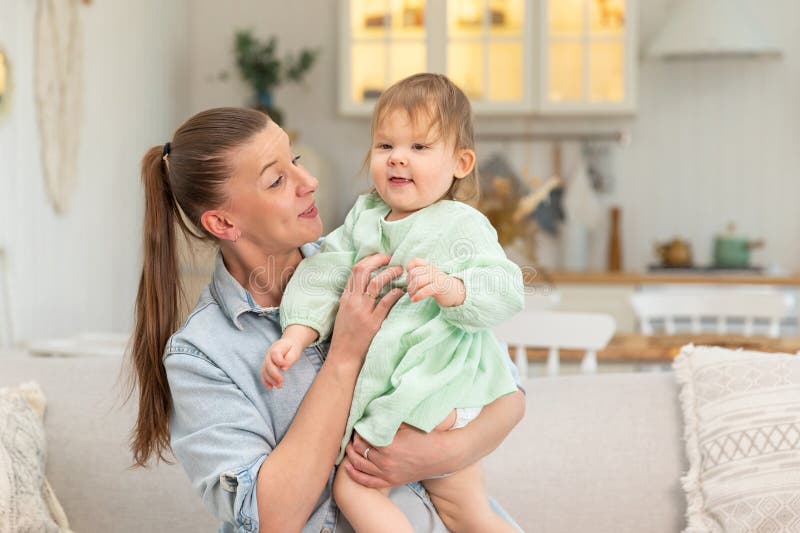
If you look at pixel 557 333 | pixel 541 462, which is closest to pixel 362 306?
pixel 541 462

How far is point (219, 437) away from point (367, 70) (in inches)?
148

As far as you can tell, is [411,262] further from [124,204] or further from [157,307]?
[124,204]

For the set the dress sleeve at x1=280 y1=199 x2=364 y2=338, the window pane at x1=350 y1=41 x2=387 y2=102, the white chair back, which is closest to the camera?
the dress sleeve at x1=280 y1=199 x2=364 y2=338

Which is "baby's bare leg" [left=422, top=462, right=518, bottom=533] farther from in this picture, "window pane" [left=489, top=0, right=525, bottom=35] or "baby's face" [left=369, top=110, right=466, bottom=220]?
"window pane" [left=489, top=0, right=525, bottom=35]

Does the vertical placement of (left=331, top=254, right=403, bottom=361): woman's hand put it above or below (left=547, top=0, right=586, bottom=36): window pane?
below

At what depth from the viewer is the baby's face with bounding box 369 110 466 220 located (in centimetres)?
141

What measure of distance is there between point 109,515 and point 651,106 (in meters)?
3.92

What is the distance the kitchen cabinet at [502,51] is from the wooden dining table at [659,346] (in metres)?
1.95

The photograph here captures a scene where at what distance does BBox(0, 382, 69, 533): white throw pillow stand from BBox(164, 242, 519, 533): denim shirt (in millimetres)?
477

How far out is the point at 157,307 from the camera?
4.67 ft

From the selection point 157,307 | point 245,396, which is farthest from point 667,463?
point 157,307

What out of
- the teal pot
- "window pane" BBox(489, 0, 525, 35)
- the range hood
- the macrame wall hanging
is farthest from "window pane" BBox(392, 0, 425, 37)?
the teal pot

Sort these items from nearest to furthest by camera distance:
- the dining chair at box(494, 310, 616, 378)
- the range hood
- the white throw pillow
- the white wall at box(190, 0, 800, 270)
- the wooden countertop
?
1. the white throw pillow
2. the dining chair at box(494, 310, 616, 378)
3. the wooden countertop
4. the range hood
5. the white wall at box(190, 0, 800, 270)

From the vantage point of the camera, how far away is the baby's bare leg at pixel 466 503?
4.57 ft
